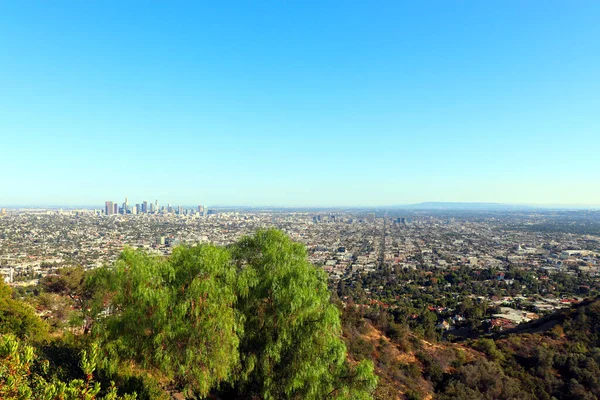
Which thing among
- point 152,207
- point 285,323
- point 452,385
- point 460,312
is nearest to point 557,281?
point 460,312

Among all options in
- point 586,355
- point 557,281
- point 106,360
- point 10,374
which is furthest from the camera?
point 557,281

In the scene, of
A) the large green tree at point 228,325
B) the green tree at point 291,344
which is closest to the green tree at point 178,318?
the large green tree at point 228,325

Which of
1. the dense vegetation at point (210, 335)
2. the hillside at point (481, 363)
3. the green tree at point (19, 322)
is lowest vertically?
the hillside at point (481, 363)

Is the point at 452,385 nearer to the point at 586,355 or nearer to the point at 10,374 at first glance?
the point at 586,355

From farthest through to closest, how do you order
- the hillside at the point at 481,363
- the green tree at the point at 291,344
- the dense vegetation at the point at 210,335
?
the hillside at the point at 481,363 → the green tree at the point at 291,344 → the dense vegetation at the point at 210,335

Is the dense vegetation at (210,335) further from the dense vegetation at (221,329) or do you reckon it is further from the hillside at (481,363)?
the hillside at (481,363)

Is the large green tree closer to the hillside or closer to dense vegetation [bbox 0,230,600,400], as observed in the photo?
dense vegetation [bbox 0,230,600,400]

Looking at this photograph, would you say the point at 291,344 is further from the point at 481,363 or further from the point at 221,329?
the point at 481,363

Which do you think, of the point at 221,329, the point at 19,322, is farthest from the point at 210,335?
the point at 19,322

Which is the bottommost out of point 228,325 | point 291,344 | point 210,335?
point 291,344

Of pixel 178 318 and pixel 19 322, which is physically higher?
pixel 178 318

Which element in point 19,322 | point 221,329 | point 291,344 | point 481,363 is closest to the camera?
point 221,329
